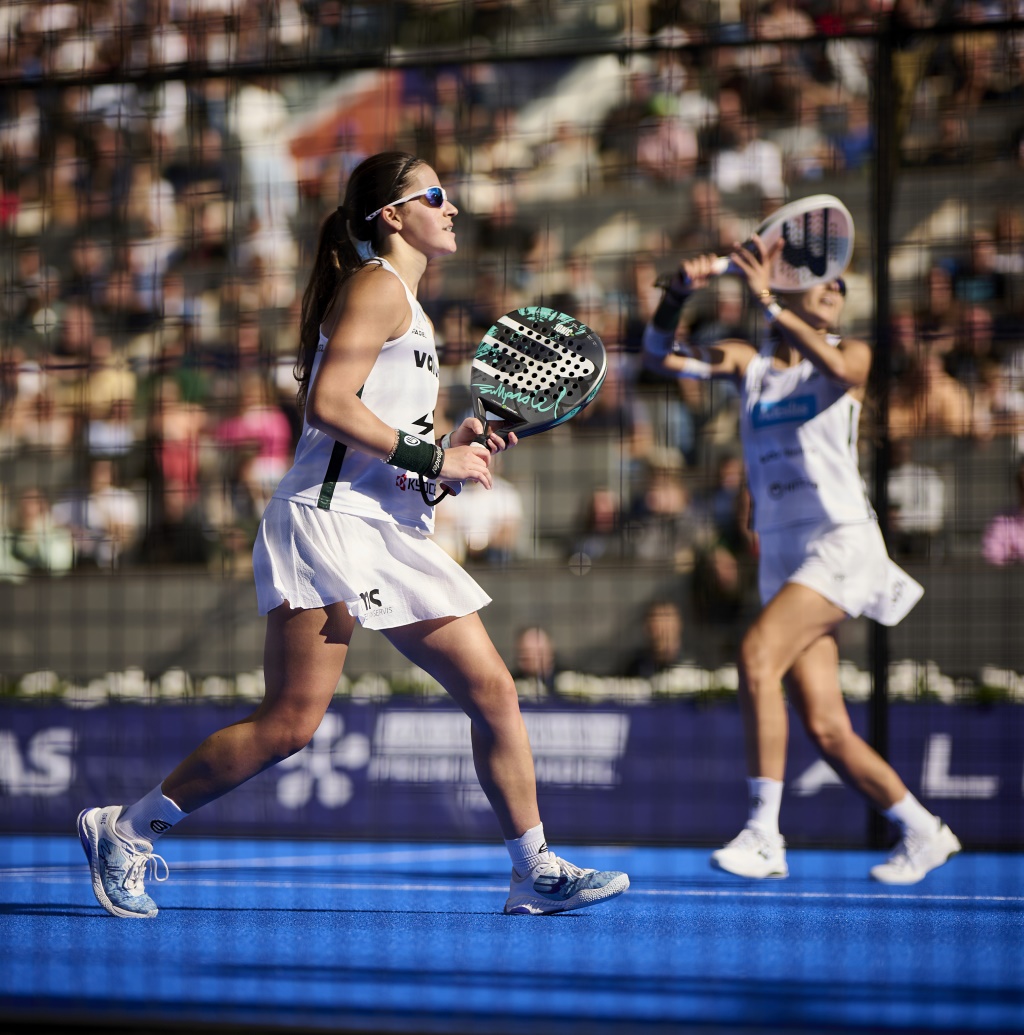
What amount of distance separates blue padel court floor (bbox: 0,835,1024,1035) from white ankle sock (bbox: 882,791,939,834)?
22 cm

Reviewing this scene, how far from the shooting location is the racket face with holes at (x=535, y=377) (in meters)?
3.92

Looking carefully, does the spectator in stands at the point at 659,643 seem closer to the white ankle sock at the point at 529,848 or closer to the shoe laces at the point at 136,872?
the white ankle sock at the point at 529,848

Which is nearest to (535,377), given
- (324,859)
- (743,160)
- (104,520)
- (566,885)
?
(566,885)

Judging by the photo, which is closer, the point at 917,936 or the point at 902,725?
the point at 917,936

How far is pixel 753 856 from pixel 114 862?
2208 mm

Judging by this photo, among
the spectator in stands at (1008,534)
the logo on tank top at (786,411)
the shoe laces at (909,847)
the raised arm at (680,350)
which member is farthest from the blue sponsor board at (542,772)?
the raised arm at (680,350)

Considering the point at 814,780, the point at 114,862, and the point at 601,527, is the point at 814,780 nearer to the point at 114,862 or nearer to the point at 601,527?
the point at 601,527

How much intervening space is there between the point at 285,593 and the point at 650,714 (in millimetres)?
3374

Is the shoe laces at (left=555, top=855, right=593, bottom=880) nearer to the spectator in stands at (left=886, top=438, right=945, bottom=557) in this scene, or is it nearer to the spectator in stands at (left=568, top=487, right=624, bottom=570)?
the spectator in stands at (left=886, top=438, right=945, bottom=557)

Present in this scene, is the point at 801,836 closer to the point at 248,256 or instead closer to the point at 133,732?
the point at 133,732

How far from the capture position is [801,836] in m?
6.45

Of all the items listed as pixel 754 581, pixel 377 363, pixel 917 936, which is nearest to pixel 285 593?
pixel 377 363

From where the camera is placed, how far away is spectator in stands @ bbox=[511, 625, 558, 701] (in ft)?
23.5

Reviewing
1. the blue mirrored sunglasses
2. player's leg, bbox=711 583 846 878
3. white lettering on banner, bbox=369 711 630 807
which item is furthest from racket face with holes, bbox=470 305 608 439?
white lettering on banner, bbox=369 711 630 807
